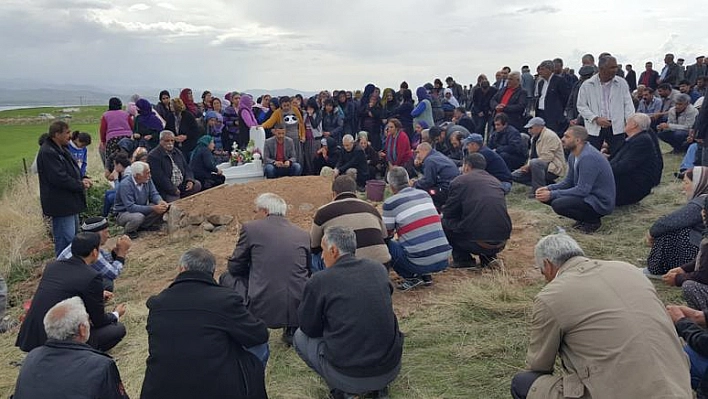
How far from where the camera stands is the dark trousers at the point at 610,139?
7.69 m

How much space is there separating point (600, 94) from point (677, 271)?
3.99m

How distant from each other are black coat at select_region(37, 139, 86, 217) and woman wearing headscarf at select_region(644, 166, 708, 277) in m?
6.24

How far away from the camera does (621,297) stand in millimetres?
2555

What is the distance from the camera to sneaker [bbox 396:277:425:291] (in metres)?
5.48

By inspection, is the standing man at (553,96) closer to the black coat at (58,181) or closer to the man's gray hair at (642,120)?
the man's gray hair at (642,120)

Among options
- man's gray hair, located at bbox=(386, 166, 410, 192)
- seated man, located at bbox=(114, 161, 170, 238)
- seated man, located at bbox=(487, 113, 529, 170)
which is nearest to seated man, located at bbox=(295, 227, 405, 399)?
man's gray hair, located at bbox=(386, 166, 410, 192)

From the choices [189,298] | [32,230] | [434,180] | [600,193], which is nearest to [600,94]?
[600,193]

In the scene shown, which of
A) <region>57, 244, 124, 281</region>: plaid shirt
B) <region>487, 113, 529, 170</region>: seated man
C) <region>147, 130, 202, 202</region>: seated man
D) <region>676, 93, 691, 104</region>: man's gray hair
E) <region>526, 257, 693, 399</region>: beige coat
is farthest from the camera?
<region>676, 93, 691, 104</region>: man's gray hair

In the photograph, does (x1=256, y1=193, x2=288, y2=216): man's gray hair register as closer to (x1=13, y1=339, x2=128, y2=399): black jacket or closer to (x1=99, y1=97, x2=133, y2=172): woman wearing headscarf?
(x1=13, y1=339, x2=128, y2=399): black jacket

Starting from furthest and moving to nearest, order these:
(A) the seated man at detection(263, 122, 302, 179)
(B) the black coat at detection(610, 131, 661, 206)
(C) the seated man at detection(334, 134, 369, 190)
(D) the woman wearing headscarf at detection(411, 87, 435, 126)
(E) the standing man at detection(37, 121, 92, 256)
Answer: (D) the woman wearing headscarf at detection(411, 87, 435, 126) < (A) the seated man at detection(263, 122, 302, 179) < (C) the seated man at detection(334, 134, 369, 190) < (B) the black coat at detection(610, 131, 661, 206) < (E) the standing man at detection(37, 121, 92, 256)

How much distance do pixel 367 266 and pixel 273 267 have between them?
3.79 ft

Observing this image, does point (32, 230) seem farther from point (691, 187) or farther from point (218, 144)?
point (691, 187)

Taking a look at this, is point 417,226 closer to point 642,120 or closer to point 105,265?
point 105,265

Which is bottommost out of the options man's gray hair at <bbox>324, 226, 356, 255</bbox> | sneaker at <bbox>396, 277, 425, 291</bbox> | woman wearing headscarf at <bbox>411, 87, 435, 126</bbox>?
sneaker at <bbox>396, 277, 425, 291</bbox>
